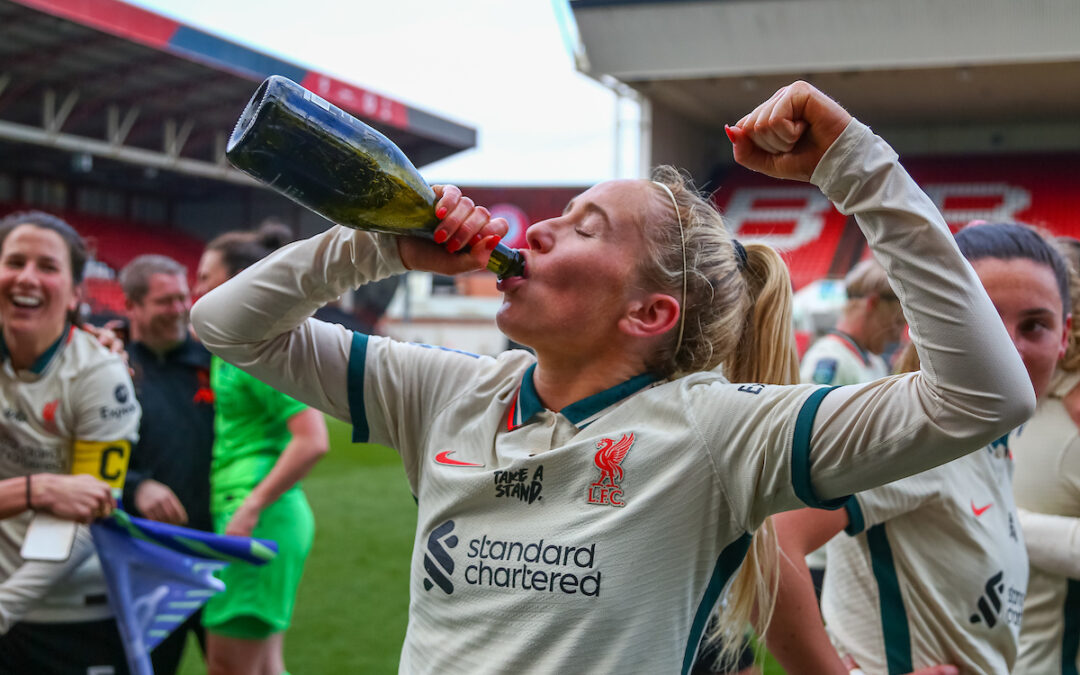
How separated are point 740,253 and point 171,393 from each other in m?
2.59

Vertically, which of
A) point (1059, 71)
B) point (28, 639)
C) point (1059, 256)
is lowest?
point (28, 639)

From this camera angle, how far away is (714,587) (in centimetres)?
140

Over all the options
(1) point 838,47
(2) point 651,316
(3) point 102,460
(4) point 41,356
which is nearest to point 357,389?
(2) point 651,316

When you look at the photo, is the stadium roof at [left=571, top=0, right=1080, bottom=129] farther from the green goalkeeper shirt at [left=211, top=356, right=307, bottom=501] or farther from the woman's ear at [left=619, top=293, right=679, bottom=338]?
the woman's ear at [left=619, top=293, right=679, bottom=338]

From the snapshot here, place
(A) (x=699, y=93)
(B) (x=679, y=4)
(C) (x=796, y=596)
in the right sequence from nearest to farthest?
(C) (x=796, y=596) < (B) (x=679, y=4) < (A) (x=699, y=93)

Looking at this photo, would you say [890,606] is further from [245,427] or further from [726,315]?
[245,427]

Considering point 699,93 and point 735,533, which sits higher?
point 699,93

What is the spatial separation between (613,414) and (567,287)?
222 mm

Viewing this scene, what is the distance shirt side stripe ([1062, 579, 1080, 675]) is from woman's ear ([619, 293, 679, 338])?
3.95ft

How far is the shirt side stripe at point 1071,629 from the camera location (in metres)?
1.99

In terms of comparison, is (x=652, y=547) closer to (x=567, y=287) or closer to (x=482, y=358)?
(x=567, y=287)

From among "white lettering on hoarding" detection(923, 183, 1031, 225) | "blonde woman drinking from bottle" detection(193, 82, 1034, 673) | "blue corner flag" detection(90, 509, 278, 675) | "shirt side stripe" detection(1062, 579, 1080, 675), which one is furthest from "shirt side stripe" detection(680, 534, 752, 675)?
"white lettering on hoarding" detection(923, 183, 1031, 225)

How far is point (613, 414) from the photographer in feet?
4.76

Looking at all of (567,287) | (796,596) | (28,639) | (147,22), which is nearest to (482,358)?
(567,287)
